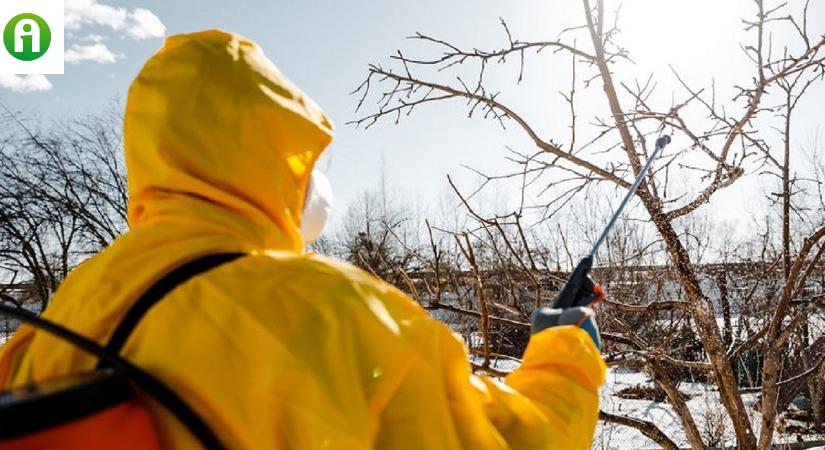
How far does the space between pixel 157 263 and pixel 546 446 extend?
2.32 feet

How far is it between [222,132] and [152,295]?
27 cm

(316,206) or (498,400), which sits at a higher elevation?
(316,206)

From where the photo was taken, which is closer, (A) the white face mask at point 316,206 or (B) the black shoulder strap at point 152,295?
(B) the black shoulder strap at point 152,295

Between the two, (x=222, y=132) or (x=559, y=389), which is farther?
(x=559, y=389)

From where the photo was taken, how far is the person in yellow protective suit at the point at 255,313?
777 mm

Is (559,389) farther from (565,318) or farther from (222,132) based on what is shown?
(222,132)

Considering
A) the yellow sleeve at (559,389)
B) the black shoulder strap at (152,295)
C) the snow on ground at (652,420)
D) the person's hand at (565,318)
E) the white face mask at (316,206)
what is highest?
the white face mask at (316,206)

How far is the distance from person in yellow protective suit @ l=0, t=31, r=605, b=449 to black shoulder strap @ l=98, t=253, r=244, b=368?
0.02 meters

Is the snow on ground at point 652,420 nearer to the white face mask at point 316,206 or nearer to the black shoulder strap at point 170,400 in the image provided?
the white face mask at point 316,206

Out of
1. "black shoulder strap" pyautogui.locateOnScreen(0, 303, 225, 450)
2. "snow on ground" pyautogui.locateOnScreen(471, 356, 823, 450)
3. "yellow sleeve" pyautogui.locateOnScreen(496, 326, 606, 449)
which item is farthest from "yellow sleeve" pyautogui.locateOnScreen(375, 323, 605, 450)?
"snow on ground" pyautogui.locateOnScreen(471, 356, 823, 450)

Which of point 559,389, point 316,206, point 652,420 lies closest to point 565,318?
point 559,389

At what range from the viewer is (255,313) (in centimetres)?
79

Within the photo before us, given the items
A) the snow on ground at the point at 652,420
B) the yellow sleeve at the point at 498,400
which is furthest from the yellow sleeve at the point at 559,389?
the snow on ground at the point at 652,420

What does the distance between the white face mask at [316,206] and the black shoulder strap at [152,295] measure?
0.90ft
